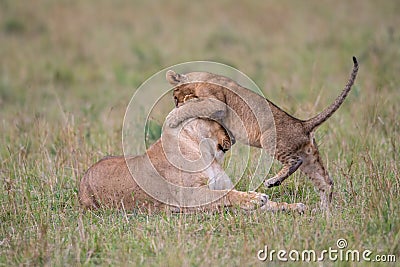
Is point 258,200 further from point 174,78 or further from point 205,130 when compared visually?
point 174,78

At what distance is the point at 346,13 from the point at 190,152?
1032cm

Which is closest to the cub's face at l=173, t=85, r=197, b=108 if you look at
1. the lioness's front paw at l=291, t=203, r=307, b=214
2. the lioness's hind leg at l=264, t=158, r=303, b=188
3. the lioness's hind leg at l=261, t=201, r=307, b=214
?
the lioness's hind leg at l=264, t=158, r=303, b=188

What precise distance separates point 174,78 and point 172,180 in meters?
0.87

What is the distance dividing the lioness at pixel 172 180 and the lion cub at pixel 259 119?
0.43 feet

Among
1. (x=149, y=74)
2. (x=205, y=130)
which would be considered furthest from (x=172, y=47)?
(x=205, y=130)

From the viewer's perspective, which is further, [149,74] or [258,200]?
[149,74]

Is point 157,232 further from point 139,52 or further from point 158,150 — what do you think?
point 139,52

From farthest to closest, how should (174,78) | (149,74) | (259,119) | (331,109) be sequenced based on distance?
(149,74)
(174,78)
(259,119)
(331,109)

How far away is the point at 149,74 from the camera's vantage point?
1200cm

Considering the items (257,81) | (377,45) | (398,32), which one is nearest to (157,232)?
(257,81)

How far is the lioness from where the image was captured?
17.8ft

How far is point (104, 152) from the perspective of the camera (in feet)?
23.4

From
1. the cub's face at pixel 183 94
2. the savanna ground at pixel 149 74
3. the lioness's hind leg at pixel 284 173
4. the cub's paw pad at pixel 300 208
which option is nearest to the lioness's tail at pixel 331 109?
the lioness's hind leg at pixel 284 173

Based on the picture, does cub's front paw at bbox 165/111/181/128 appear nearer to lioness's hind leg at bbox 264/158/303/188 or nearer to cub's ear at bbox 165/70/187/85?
cub's ear at bbox 165/70/187/85
